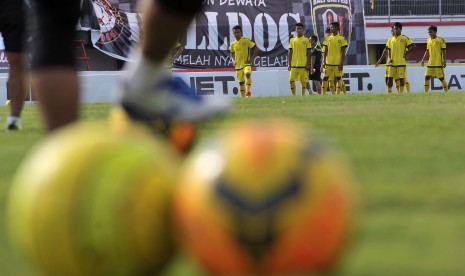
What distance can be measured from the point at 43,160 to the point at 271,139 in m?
0.48

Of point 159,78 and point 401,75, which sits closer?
point 159,78

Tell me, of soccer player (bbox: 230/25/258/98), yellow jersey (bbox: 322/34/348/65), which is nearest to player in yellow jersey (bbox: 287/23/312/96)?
yellow jersey (bbox: 322/34/348/65)

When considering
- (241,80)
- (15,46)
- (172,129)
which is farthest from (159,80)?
(241,80)

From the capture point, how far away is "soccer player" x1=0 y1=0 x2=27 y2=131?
23.5 feet

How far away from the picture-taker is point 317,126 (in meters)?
7.04

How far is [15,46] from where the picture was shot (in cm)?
718

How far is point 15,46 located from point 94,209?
5.51m

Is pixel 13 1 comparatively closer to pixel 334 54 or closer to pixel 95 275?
pixel 95 275

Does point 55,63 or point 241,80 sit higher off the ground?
point 55,63

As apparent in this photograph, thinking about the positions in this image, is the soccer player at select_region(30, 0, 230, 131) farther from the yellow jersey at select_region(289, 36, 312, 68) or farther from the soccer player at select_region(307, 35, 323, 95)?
the soccer player at select_region(307, 35, 323, 95)

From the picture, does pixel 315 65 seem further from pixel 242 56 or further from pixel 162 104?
pixel 162 104

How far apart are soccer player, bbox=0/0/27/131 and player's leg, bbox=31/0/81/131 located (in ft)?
13.8

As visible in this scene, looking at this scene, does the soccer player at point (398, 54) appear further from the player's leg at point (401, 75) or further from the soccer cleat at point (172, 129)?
the soccer cleat at point (172, 129)

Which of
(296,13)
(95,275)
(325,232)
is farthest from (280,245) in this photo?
(296,13)
